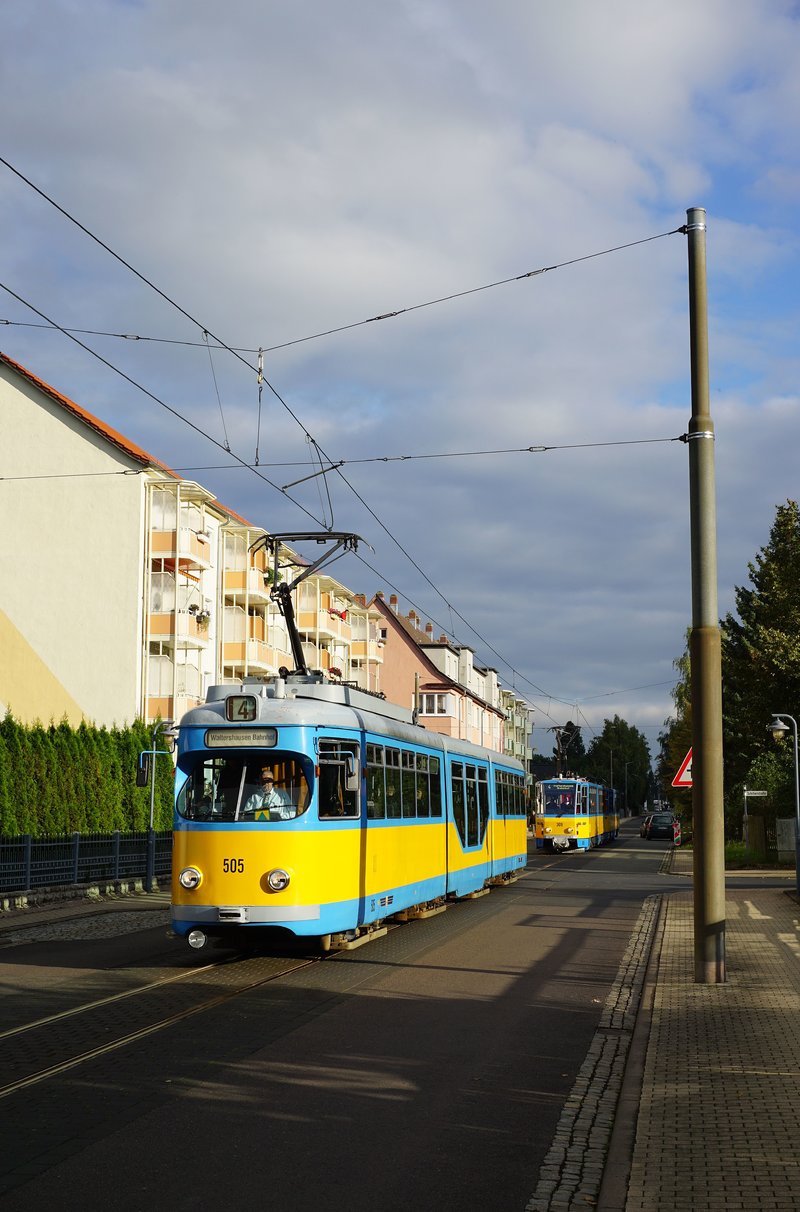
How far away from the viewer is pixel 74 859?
85.9ft

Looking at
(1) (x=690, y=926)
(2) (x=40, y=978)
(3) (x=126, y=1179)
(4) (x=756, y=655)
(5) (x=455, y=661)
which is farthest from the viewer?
(5) (x=455, y=661)

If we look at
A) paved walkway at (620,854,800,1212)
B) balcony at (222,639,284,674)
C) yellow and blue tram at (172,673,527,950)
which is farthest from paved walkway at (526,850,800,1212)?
balcony at (222,639,284,674)

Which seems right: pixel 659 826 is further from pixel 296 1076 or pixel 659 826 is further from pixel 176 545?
pixel 296 1076

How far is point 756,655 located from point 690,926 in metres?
28.5

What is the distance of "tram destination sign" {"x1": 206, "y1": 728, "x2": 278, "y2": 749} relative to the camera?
46.5ft

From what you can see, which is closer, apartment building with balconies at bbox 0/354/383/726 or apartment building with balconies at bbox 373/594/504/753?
apartment building with balconies at bbox 0/354/383/726

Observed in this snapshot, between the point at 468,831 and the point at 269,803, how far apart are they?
10.4m

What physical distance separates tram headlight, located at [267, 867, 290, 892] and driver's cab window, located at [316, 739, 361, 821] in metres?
0.83

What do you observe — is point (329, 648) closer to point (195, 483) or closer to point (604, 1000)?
point (195, 483)

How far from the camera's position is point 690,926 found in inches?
762

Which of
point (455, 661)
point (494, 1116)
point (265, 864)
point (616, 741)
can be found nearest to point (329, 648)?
point (455, 661)

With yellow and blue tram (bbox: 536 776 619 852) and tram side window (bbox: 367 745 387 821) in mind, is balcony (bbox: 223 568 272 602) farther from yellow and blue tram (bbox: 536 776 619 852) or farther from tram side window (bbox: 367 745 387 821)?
tram side window (bbox: 367 745 387 821)

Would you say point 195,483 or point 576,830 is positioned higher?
point 195,483

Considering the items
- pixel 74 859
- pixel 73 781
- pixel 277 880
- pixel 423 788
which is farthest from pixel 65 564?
pixel 277 880
